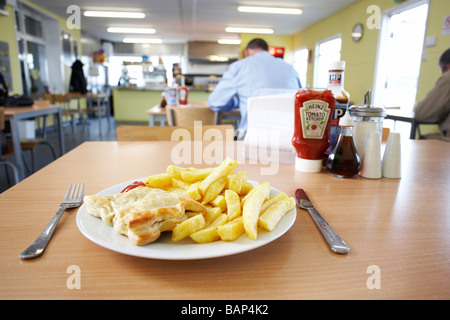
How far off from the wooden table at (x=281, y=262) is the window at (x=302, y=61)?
9.46 meters

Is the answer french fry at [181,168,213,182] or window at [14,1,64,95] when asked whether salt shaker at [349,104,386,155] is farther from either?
window at [14,1,64,95]

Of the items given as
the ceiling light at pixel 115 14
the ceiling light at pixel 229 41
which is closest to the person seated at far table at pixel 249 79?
the ceiling light at pixel 115 14

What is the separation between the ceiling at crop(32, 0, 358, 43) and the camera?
6.79m

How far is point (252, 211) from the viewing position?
50 cm

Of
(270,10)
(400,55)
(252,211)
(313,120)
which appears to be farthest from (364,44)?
(252,211)

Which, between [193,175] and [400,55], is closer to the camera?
[193,175]

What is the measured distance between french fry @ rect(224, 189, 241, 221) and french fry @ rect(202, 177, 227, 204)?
28 millimetres

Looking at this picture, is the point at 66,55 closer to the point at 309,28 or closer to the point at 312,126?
the point at 309,28

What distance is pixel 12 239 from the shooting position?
20.5 inches

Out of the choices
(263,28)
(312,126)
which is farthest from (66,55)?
(312,126)

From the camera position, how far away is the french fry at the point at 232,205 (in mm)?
531

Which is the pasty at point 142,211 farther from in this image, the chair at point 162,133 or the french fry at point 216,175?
the chair at point 162,133

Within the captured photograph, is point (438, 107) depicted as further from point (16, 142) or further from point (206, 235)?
point (16, 142)

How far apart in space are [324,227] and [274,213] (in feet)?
0.37
